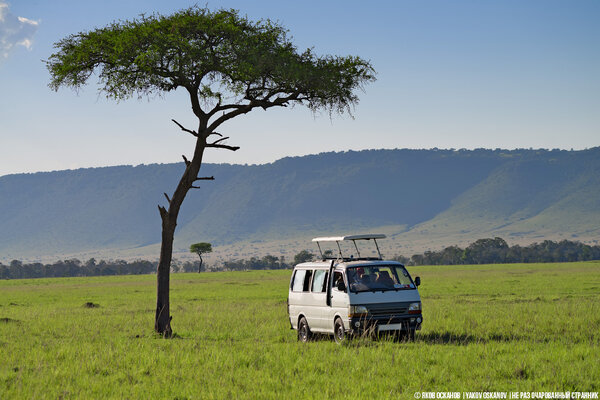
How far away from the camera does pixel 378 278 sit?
20172 mm

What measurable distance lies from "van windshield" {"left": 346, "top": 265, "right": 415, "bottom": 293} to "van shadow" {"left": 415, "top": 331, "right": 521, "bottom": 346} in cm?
142

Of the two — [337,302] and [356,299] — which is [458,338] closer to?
[356,299]

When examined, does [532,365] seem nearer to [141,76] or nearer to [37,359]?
[37,359]

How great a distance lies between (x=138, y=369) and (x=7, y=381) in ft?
7.91

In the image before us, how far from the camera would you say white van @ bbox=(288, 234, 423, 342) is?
62.8 feet

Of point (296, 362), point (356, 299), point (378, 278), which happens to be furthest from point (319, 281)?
point (296, 362)

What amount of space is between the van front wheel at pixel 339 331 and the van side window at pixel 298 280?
2367 mm

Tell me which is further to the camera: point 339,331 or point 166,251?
point 166,251

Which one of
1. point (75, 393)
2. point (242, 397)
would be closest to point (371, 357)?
point (242, 397)

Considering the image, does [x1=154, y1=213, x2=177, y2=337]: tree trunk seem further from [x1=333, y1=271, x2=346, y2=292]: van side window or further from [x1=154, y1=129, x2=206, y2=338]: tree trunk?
[x1=333, y1=271, x2=346, y2=292]: van side window

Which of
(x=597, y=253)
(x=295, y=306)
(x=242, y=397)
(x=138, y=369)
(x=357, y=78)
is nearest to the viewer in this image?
(x=242, y=397)

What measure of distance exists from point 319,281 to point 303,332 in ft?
5.17

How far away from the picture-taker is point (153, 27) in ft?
79.8

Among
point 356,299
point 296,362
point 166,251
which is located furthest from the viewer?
point 166,251
